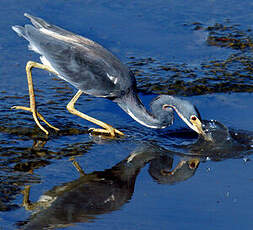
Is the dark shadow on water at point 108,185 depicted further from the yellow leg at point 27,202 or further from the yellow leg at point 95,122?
the yellow leg at point 95,122

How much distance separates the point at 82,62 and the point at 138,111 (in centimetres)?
89

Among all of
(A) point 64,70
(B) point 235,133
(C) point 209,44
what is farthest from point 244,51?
(A) point 64,70

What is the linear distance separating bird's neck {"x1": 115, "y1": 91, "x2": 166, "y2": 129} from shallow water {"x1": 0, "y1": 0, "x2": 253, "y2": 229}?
15cm

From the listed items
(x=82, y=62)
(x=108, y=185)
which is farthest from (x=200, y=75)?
(x=108, y=185)

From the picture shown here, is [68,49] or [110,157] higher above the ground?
[68,49]

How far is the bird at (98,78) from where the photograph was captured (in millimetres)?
6988

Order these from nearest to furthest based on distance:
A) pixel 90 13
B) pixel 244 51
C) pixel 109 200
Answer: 1. pixel 109 200
2. pixel 244 51
3. pixel 90 13

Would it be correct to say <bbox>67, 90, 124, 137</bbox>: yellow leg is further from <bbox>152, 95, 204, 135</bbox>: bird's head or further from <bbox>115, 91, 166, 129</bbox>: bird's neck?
<bbox>152, 95, 204, 135</bbox>: bird's head

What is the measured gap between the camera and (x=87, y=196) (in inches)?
217

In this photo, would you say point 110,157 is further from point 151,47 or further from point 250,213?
point 151,47

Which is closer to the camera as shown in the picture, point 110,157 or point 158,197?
point 158,197

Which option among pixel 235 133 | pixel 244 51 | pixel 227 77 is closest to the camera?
pixel 235 133

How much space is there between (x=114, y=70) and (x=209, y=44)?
9.00 feet

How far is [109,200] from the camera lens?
5.46 m
